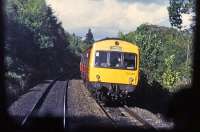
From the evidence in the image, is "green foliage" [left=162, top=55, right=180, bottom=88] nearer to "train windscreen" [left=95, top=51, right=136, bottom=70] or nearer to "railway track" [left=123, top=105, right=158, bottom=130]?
"train windscreen" [left=95, top=51, right=136, bottom=70]

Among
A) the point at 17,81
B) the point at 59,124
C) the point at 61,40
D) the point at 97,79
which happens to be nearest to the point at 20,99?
the point at 97,79

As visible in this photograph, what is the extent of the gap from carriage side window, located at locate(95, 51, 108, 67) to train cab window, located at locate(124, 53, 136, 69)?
0.81 metres

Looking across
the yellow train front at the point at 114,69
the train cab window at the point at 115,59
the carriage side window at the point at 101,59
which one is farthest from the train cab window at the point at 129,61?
the carriage side window at the point at 101,59

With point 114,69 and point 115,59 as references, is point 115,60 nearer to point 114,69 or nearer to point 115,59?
point 115,59

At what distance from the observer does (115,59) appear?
75.7ft

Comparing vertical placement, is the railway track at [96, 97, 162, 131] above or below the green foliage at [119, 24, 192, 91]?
below

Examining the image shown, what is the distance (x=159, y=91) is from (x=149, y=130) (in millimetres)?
15061

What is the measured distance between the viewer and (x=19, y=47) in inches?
1861

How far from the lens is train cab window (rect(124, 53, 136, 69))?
2294 cm

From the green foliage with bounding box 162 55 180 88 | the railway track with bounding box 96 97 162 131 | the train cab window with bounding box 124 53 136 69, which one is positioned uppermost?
the train cab window with bounding box 124 53 136 69

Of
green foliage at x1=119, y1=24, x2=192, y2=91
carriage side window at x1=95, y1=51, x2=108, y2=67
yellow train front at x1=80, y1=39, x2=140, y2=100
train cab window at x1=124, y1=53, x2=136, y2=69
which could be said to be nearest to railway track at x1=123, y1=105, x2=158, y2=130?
yellow train front at x1=80, y1=39, x2=140, y2=100

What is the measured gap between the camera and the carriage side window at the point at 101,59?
75.5ft

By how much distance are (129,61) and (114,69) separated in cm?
72

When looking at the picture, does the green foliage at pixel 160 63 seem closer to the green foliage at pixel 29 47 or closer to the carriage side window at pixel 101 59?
the green foliage at pixel 29 47
